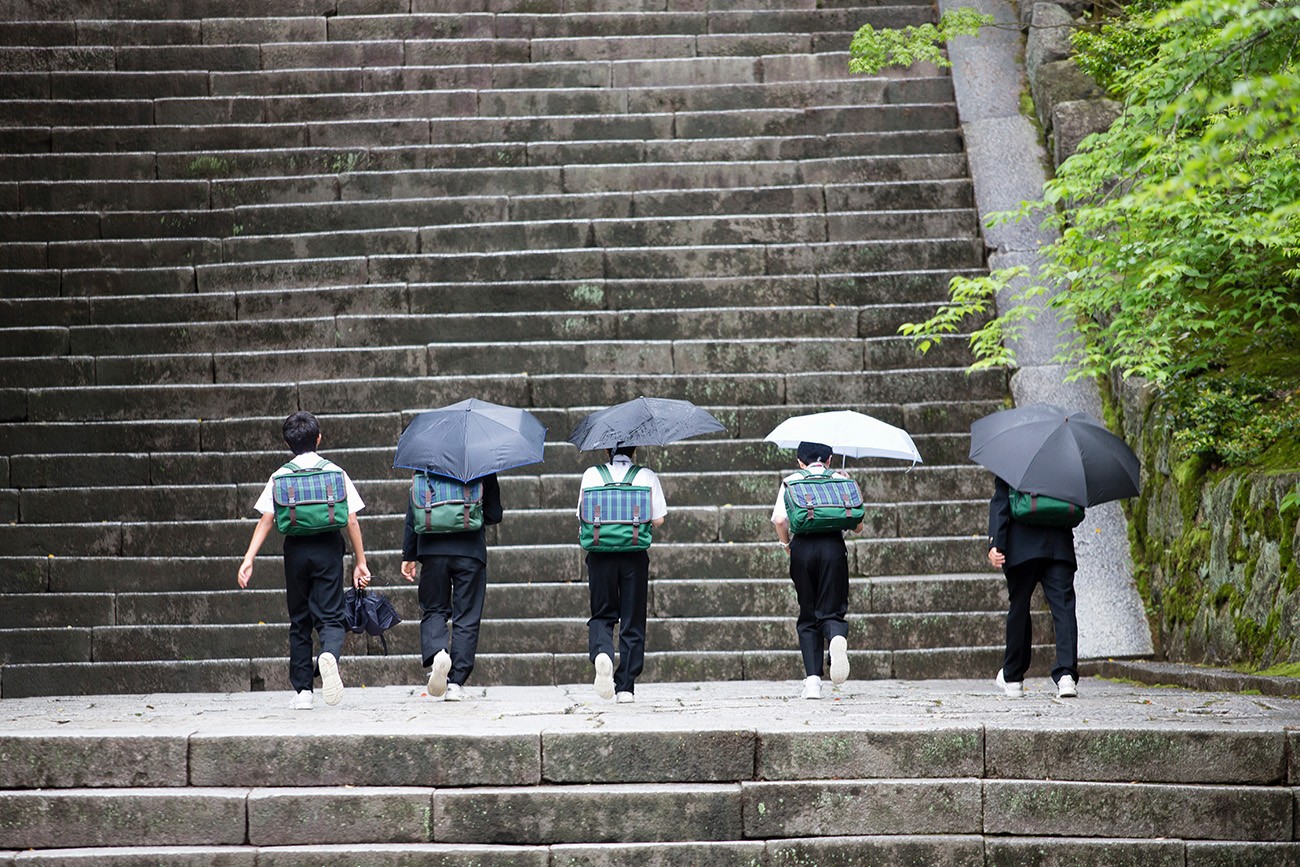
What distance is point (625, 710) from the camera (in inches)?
285

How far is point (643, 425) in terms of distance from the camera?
806 cm

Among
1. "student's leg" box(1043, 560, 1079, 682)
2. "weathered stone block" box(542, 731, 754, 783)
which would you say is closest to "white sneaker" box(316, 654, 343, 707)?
"weathered stone block" box(542, 731, 754, 783)

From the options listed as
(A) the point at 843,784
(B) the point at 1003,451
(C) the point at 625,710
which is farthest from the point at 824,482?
(A) the point at 843,784

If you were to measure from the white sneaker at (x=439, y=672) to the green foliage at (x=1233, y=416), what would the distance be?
5071 mm

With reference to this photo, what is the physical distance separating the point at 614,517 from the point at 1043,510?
244 centimetres

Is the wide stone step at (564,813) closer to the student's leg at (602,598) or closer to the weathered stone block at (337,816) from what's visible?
the weathered stone block at (337,816)

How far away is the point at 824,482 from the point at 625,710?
1840 mm

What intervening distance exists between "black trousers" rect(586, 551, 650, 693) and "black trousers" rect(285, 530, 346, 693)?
4.73 feet

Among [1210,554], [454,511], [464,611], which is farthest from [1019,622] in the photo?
[454,511]

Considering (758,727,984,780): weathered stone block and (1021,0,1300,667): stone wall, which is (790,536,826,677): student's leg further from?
(1021,0,1300,667): stone wall

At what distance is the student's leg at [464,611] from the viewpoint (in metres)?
8.11

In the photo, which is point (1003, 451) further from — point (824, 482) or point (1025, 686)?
point (1025, 686)

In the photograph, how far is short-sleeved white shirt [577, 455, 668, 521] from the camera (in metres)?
8.03

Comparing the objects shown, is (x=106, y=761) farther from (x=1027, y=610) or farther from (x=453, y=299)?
(x=453, y=299)
